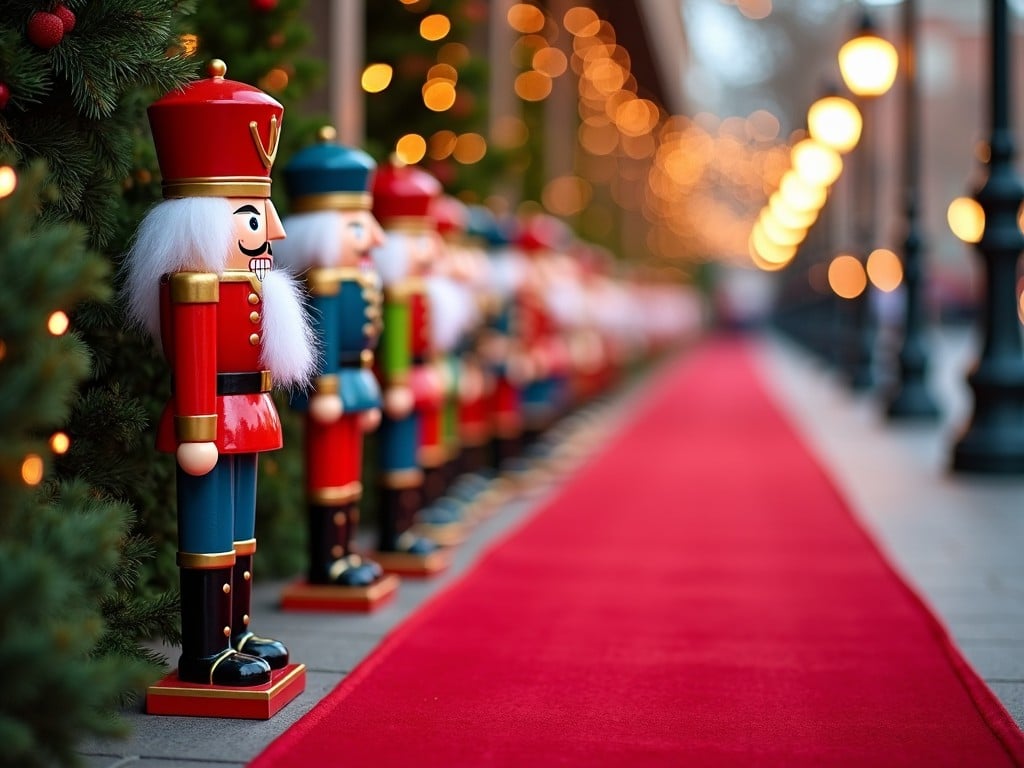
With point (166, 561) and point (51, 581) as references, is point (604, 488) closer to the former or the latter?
point (166, 561)

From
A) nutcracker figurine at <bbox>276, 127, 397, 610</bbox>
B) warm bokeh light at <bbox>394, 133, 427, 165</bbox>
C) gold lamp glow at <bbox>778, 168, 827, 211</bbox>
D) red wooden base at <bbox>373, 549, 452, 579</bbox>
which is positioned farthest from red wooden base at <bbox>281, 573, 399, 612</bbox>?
gold lamp glow at <bbox>778, 168, 827, 211</bbox>

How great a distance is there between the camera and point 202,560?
462 centimetres

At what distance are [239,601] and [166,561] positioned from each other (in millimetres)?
742

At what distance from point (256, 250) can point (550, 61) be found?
629 inches

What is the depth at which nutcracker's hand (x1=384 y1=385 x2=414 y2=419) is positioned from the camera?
704 cm

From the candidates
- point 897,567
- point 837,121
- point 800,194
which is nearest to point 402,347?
point 897,567

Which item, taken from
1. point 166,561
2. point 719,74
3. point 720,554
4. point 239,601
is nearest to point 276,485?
point 166,561

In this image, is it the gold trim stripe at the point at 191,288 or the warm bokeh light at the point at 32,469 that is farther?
the gold trim stripe at the point at 191,288

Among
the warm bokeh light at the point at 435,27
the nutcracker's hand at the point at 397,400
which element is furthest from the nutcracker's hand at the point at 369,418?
the warm bokeh light at the point at 435,27

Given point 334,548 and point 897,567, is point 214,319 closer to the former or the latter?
point 334,548

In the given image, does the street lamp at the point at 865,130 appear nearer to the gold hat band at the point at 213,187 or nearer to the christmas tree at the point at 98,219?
the christmas tree at the point at 98,219

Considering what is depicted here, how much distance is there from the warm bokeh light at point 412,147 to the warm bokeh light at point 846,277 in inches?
532

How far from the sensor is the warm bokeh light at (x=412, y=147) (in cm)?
1039

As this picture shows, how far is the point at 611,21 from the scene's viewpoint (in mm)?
28156
